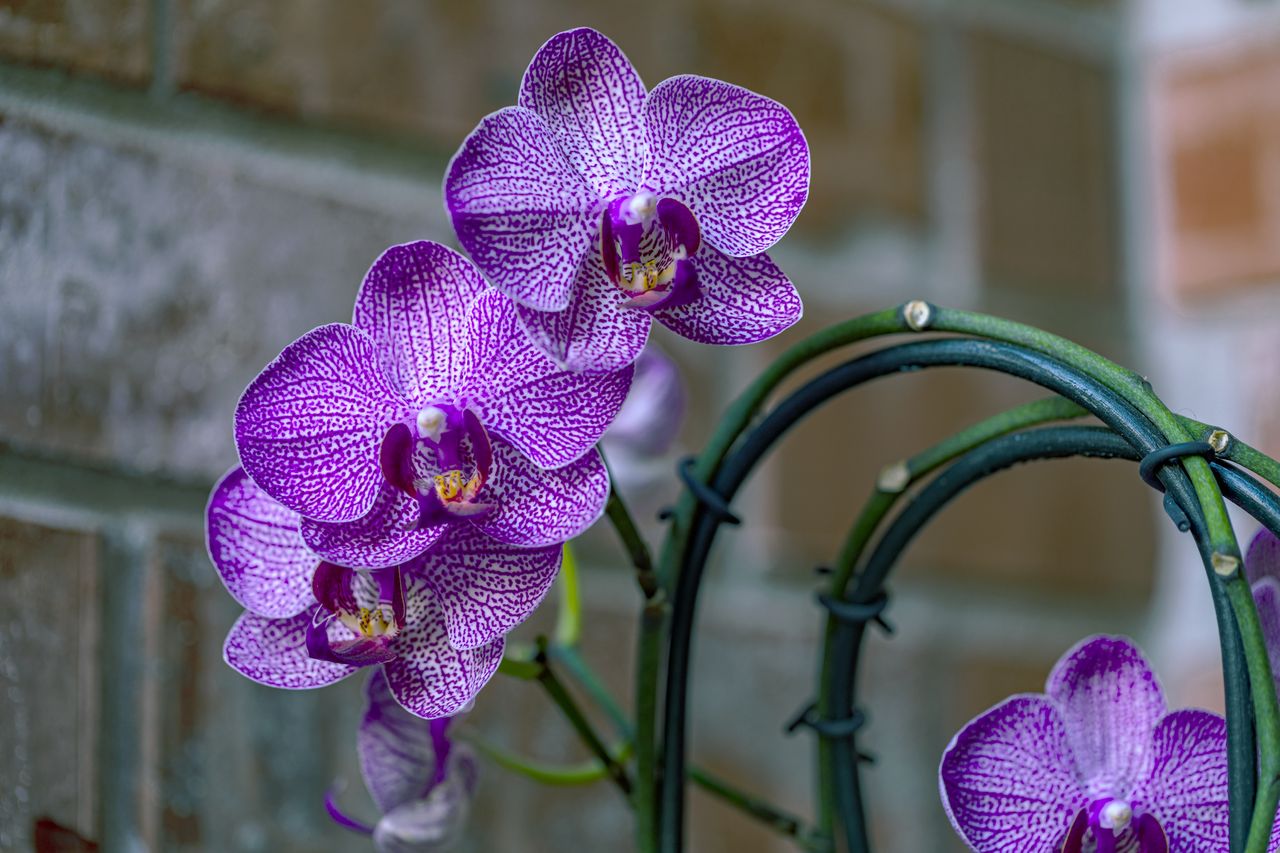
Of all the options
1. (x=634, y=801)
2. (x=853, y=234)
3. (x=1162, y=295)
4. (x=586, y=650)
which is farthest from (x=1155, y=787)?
(x=1162, y=295)

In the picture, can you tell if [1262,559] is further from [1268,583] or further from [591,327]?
[591,327]

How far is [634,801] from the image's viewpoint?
37 centimetres

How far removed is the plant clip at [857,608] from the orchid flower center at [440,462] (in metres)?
0.12

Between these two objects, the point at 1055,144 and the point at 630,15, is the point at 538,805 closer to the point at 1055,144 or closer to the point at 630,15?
the point at 630,15

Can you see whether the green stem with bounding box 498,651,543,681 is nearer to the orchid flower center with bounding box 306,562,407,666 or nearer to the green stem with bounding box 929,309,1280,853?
the orchid flower center with bounding box 306,562,407,666

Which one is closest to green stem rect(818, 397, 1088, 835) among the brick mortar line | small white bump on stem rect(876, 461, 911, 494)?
small white bump on stem rect(876, 461, 911, 494)

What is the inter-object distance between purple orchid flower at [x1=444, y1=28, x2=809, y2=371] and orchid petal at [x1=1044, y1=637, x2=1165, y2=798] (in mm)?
117

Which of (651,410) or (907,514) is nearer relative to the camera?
(907,514)

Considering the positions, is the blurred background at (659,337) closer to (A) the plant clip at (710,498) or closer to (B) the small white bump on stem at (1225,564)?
(A) the plant clip at (710,498)

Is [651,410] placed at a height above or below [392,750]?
above

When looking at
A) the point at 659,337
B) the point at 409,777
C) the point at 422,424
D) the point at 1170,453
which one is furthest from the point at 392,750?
the point at 659,337

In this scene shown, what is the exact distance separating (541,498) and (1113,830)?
0.16m

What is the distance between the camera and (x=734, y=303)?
0.33 m

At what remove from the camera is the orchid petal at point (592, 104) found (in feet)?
1.04
